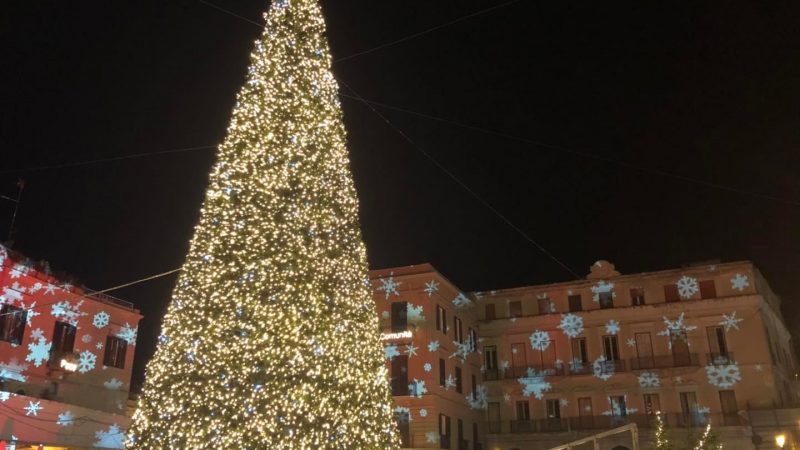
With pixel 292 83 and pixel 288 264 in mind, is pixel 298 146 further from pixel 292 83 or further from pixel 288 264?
pixel 288 264

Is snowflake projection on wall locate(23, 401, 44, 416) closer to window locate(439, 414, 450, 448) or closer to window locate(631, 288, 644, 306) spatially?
window locate(439, 414, 450, 448)

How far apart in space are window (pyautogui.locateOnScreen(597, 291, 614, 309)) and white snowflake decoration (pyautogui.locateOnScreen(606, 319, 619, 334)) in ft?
2.62

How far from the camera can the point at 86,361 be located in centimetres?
2231

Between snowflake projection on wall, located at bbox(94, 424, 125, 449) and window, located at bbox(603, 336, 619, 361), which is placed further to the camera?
window, located at bbox(603, 336, 619, 361)

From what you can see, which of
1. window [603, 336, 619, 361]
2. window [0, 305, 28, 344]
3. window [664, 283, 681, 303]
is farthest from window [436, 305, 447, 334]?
window [0, 305, 28, 344]

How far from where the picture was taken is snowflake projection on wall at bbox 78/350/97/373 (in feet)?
72.3

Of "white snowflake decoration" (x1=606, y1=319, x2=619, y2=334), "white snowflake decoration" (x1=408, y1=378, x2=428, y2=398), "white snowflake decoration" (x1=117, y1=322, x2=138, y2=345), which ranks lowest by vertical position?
"white snowflake decoration" (x1=408, y1=378, x2=428, y2=398)

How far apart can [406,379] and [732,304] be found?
15.5 meters

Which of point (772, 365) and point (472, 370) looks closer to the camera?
point (772, 365)

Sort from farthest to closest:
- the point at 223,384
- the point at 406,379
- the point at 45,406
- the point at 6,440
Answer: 1. the point at 406,379
2. the point at 45,406
3. the point at 6,440
4. the point at 223,384

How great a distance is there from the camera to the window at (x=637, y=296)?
102ft

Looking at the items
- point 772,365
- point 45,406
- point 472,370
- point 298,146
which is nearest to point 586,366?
point 472,370

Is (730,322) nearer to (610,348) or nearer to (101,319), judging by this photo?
(610,348)

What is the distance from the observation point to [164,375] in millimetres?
7652
